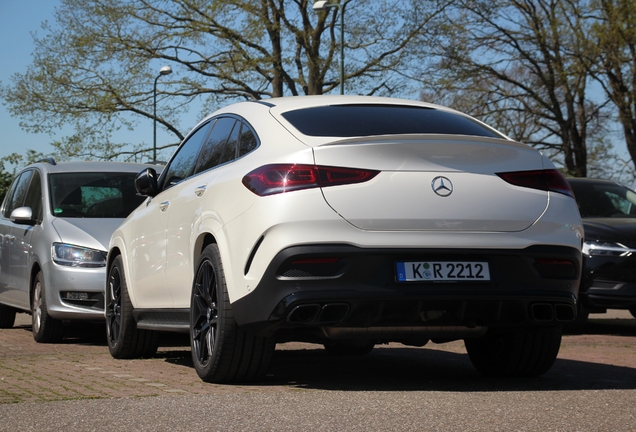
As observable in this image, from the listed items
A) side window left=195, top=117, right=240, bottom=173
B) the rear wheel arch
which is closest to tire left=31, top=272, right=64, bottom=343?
the rear wheel arch

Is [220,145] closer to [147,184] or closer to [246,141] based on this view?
[246,141]

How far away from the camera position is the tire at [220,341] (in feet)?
18.5

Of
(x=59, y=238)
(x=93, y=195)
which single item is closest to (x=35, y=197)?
(x=93, y=195)

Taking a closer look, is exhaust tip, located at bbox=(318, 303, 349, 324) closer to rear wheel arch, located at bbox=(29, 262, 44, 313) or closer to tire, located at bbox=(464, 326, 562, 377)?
tire, located at bbox=(464, 326, 562, 377)

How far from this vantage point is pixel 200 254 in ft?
20.4

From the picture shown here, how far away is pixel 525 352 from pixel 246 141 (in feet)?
7.15

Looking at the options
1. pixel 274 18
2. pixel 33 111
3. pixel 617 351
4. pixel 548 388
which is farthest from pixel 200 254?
pixel 33 111

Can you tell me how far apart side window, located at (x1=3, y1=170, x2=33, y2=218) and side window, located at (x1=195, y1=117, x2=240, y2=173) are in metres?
5.17

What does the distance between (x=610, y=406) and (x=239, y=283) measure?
2006 mm

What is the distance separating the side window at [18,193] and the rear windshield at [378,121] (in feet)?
20.5

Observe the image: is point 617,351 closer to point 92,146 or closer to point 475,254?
point 475,254

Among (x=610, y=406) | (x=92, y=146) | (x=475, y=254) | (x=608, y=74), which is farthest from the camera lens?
(x=92, y=146)

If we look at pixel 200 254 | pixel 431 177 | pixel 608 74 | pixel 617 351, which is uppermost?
pixel 608 74

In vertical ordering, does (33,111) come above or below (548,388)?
above
